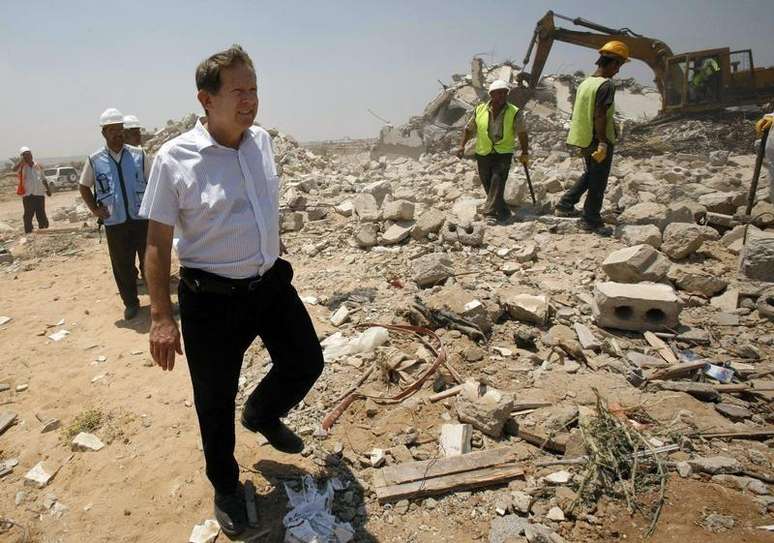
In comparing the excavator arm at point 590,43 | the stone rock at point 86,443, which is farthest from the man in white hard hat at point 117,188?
the excavator arm at point 590,43

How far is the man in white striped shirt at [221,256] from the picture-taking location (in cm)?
175

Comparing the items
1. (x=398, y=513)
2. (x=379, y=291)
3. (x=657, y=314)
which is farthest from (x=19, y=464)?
(x=657, y=314)

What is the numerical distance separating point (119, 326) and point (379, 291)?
2660 millimetres

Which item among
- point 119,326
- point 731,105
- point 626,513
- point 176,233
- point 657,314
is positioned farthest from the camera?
point 731,105

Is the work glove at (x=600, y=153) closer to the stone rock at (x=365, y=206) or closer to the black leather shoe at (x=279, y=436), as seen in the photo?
the stone rock at (x=365, y=206)

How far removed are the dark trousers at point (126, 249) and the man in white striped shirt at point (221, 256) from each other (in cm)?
315

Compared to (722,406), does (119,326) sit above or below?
above

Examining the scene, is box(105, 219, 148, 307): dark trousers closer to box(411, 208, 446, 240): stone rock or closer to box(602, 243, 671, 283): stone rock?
box(411, 208, 446, 240): stone rock

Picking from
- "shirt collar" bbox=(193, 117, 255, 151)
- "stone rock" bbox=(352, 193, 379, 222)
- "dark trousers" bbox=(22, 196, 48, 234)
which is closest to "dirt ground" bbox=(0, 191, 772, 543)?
"shirt collar" bbox=(193, 117, 255, 151)

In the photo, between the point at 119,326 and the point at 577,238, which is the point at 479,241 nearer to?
the point at 577,238

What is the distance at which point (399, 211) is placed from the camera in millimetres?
6195

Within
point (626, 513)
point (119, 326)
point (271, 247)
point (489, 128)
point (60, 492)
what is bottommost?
point (626, 513)

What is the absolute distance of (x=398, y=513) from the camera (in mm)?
2170

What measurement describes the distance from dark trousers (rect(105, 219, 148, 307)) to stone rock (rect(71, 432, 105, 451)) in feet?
7.10
